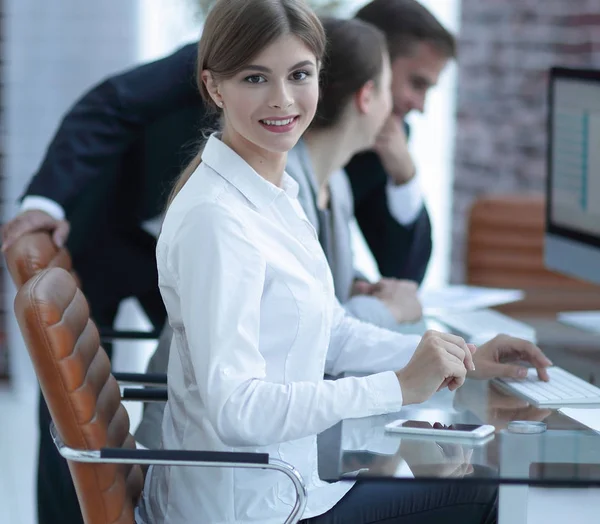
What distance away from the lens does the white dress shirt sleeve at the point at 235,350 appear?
4.29ft

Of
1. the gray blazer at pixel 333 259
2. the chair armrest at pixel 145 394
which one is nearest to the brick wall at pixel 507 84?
the gray blazer at pixel 333 259

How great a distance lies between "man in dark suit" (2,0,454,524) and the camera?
228cm

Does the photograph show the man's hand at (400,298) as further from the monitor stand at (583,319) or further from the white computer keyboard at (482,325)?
the monitor stand at (583,319)

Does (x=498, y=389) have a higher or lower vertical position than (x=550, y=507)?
higher

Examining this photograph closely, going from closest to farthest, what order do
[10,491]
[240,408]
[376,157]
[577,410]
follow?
[240,408], [577,410], [376,157], [10,491]

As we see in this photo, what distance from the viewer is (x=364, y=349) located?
1781mm

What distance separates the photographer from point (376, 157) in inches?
104

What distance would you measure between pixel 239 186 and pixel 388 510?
555 mm

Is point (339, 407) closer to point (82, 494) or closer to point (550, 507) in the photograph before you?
point (82, 494)

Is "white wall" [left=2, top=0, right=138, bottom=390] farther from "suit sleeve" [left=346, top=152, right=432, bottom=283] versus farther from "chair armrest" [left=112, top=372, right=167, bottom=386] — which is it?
"chair armrest" [left=112, top=372, right=167, bottom=386]

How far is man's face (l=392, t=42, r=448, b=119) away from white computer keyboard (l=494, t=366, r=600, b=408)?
3.04 feet

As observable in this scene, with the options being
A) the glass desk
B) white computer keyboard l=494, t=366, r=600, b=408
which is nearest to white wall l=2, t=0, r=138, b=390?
white computer keyboard l=494, t=366, r=600, b=408

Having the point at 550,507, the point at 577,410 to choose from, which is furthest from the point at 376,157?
the point at 577,410

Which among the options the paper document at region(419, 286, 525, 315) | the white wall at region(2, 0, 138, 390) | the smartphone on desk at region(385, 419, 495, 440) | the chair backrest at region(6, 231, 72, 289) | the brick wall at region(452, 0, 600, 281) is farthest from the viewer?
the brick wall at region(452, 0, 600, 281)
